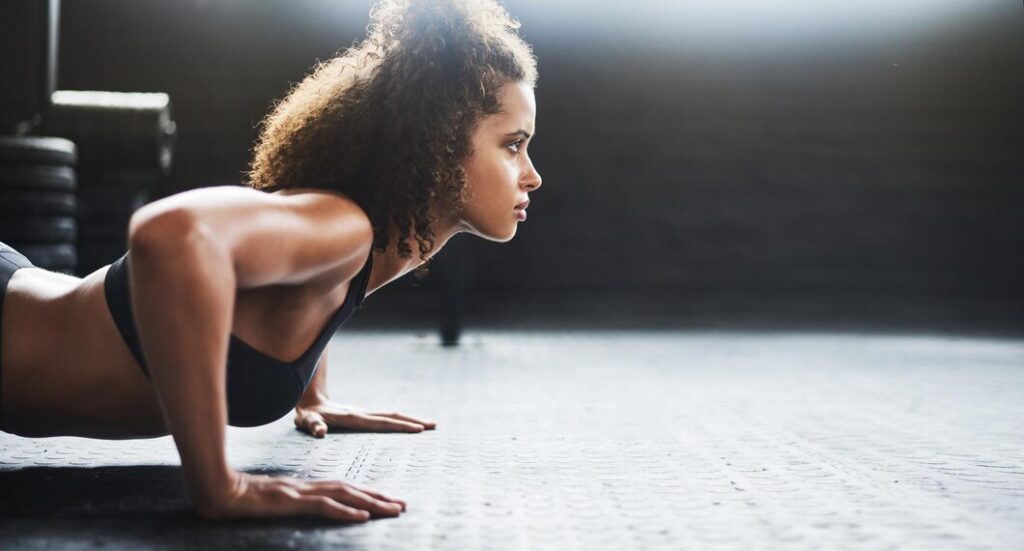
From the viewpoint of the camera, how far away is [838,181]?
591cm

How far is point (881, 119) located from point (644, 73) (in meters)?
1.57

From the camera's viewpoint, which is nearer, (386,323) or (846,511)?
(846,511)

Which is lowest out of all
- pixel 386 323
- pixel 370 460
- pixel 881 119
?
pixel 386 323

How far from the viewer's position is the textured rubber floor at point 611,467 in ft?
3.22

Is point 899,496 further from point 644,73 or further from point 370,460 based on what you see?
point 644,73

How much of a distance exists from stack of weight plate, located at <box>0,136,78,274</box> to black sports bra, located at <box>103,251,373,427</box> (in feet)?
7.21

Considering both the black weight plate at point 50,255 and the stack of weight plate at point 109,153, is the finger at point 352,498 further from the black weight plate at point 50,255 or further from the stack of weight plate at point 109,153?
the stack of weight plate at point 109,153

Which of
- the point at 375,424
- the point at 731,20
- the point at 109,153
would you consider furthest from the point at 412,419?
the point at 731,20

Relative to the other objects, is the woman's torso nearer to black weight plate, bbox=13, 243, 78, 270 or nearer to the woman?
the woman

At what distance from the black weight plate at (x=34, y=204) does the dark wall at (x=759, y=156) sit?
261cm

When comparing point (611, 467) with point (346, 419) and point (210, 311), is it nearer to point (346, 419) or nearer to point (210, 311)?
point (346, 419)

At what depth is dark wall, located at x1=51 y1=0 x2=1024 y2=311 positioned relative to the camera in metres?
5.84

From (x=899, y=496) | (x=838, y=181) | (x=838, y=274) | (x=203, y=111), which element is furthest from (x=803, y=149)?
(x=899, y=496)

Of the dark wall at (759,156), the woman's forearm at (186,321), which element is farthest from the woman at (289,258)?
the dark wall at (759,156)
